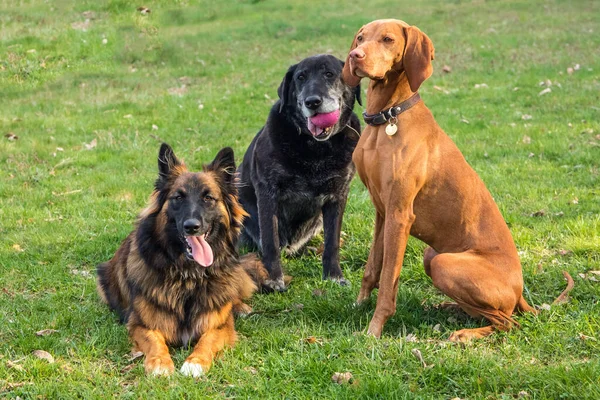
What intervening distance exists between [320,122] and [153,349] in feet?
7.65

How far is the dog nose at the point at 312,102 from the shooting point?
5.31m

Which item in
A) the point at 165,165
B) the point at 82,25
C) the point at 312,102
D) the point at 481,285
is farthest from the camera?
the point at 82,25

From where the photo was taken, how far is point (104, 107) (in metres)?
11.5

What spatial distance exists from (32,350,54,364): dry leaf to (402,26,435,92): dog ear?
2955 mm

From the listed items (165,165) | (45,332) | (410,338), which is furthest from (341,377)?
(45,332)

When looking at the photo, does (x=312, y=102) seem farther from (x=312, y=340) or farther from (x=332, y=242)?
(x=312, y=340)

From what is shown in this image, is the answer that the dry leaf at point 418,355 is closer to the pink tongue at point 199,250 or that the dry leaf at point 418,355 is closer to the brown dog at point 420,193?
the brown dog at point 420,193

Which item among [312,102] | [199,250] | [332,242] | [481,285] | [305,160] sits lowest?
[332,242]

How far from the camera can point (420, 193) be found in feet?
14.6

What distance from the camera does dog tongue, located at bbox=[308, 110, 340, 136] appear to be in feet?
17.9

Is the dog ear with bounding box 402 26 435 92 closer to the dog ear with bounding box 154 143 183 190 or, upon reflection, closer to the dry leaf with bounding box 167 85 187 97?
the dog ear with bounding box 154 143 183 190

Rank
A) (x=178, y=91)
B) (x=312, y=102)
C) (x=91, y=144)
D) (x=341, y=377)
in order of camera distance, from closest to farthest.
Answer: (x=341, y=377) → (x=312, y=102) → (x=91, y=144) → (x=178, y=91)

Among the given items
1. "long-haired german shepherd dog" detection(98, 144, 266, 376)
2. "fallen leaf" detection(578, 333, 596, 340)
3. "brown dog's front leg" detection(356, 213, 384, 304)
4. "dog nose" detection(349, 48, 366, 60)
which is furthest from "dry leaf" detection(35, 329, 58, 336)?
"fallen leaf" detection(578, 333, 596, 340)

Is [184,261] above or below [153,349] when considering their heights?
above
